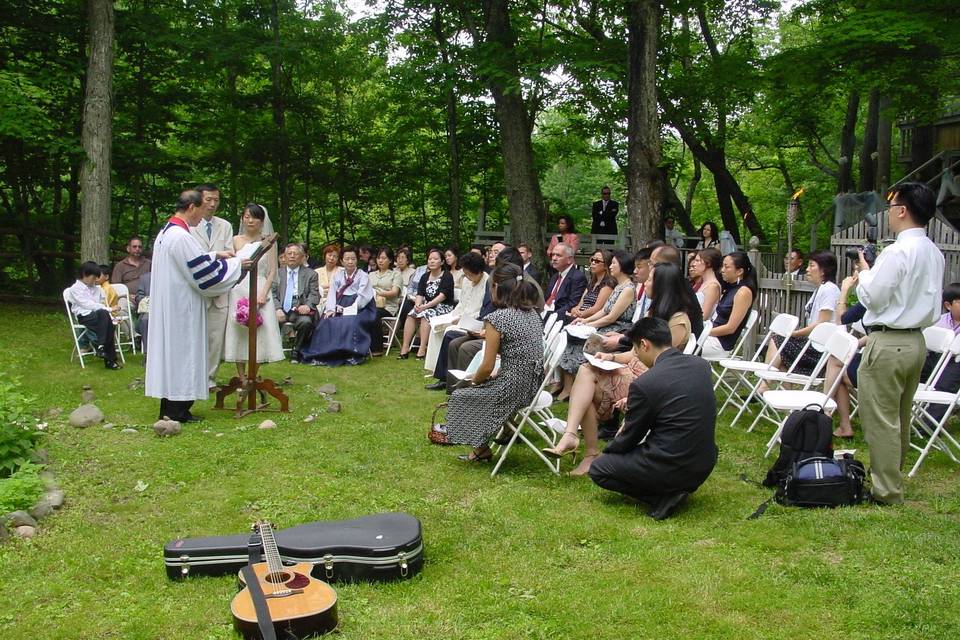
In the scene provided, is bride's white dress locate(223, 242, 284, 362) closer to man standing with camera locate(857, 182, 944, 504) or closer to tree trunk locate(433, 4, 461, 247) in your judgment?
man standing with camera locate(857, 182, 944, 504)

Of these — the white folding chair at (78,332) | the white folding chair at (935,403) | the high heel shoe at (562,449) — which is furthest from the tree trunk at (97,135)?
the white folding chair at (935,403)

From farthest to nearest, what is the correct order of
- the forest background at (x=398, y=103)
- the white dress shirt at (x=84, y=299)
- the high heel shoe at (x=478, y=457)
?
the forest background at (x=398, y=103) < the white dress shirt at (x=84, y=299) < the high heel shoe at (x=478, y=457)

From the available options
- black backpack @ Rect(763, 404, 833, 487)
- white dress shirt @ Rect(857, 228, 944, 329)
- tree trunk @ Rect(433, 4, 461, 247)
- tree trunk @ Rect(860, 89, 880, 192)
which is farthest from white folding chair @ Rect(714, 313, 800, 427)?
tree trunk @ Rect(860, 89, 880, 192)

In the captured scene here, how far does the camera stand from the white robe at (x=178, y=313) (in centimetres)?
668

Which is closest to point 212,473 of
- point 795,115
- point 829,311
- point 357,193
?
point 829,311

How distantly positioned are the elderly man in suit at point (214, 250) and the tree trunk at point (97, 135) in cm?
543

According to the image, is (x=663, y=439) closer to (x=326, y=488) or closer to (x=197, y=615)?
(x=326, y=488)

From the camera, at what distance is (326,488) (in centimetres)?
512

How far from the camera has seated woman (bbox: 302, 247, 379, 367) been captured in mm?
10344

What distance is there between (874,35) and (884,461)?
819cm

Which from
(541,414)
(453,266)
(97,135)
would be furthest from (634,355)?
(97,135)

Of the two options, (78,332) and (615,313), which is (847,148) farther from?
(78,332)

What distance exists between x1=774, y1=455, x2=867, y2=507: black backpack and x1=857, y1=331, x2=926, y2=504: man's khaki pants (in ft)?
0.41

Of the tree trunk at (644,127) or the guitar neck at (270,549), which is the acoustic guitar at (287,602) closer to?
the guitar neck at (270,549)
